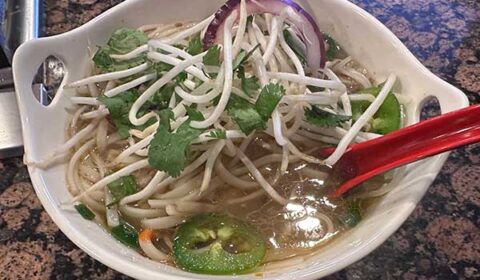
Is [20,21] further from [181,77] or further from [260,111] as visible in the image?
[260,111]

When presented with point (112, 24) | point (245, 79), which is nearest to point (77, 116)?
point (112, 24)

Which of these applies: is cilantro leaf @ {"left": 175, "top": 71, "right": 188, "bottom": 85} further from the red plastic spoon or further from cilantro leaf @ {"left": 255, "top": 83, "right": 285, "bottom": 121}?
the red plastic spoon

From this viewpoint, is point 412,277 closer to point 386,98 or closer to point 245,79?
point 386,98

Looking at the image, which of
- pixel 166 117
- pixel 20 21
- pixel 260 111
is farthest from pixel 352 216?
pixel 20 21

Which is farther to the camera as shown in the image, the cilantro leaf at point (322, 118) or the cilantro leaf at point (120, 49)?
the cilantro leaf at point (120, 49)

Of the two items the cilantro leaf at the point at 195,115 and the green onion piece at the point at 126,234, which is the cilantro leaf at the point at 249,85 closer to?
Result: the cilantro leaf at the point at 195,115

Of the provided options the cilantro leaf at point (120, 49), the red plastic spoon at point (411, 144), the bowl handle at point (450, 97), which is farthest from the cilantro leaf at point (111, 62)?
the bowl handle at point (450, 97)
